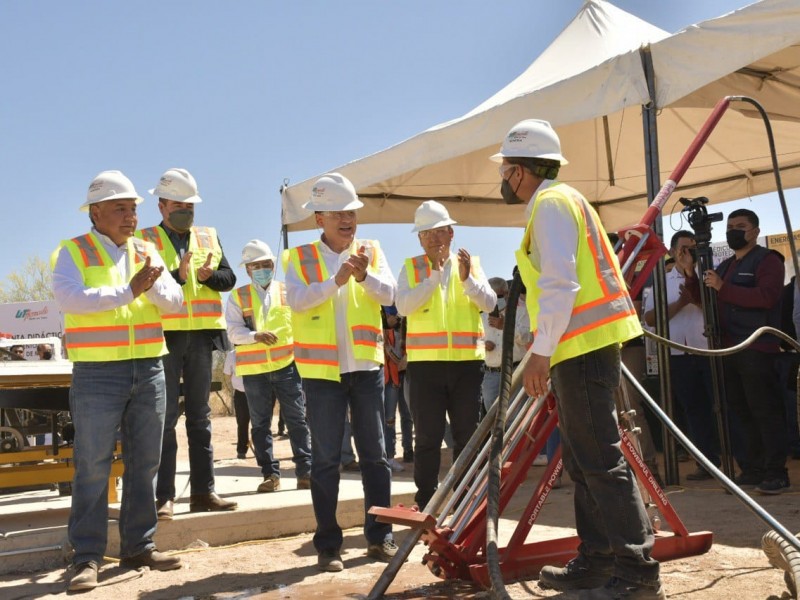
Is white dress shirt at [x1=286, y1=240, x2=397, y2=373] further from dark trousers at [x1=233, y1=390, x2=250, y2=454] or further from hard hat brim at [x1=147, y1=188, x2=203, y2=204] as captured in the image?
dark trousers at [x1=233, y1=390, x2=250, y2=454]

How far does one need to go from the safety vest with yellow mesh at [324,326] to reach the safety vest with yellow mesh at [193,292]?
3.27 feet

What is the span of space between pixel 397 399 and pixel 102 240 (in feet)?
20.3

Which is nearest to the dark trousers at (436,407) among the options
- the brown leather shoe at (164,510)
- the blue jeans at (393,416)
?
the brown leather shoe at (164,510)

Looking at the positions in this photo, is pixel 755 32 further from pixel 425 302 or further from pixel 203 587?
pixel 203 587

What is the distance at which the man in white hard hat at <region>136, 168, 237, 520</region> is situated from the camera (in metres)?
6.01

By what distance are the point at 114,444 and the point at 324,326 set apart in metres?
1.30

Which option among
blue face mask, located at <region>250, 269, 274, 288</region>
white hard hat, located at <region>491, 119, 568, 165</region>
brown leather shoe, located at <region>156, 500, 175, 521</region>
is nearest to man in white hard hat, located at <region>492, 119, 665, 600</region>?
white hard hat, located at <region>491, 119, 568, 165</region>

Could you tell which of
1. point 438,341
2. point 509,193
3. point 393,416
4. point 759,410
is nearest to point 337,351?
point 438,341

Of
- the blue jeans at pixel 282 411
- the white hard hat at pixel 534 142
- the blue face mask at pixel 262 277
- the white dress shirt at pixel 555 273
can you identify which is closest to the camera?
the white dress shirt at pixel 555 273

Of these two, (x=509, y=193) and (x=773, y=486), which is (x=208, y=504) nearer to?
(x=509, y=193)

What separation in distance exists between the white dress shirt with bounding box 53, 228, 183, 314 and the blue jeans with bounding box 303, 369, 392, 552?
Result: 93cm

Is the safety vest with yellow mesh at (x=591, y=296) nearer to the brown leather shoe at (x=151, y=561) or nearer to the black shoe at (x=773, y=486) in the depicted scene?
the brown leather shoe at (x=151, y=561)

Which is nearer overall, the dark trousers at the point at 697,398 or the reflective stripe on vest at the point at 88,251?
the reflective stripe on vest at the point at 88,251

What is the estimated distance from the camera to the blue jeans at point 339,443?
5.08m
